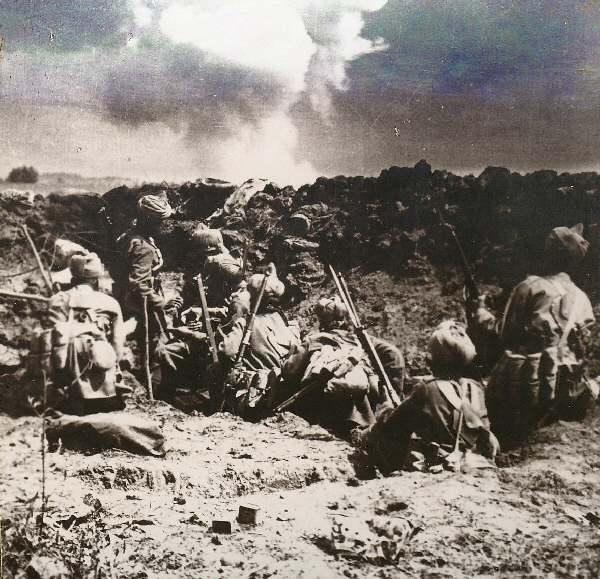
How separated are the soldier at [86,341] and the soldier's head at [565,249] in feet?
11.2

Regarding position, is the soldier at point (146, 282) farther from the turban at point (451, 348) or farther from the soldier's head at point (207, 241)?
the turban at point (451, 348)

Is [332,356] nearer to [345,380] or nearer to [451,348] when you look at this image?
[345,380]

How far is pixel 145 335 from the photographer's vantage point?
5262 millimetres

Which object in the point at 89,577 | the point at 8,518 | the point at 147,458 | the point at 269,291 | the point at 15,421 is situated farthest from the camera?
the point at 269,291

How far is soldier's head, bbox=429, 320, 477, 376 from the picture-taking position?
173 inches

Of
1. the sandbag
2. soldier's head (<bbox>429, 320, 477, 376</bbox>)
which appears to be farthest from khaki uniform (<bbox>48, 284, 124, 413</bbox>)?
soldier's head (<bbox>429, 320, 477, 376</bbox>)

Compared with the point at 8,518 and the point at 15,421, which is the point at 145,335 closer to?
the point at 15,421

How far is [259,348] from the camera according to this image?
5.02m

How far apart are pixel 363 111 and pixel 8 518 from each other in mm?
3844

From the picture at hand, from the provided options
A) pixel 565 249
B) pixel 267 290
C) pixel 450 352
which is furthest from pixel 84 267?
pixel 565 249

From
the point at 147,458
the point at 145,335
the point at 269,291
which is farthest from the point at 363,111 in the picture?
the point at 147,458

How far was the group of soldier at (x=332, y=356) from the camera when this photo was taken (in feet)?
14.4

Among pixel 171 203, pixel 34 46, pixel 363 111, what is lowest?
pixel 171 203

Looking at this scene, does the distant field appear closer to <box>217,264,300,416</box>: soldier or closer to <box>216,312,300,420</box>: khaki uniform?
<box>217,264,300,416</box>: soldier
